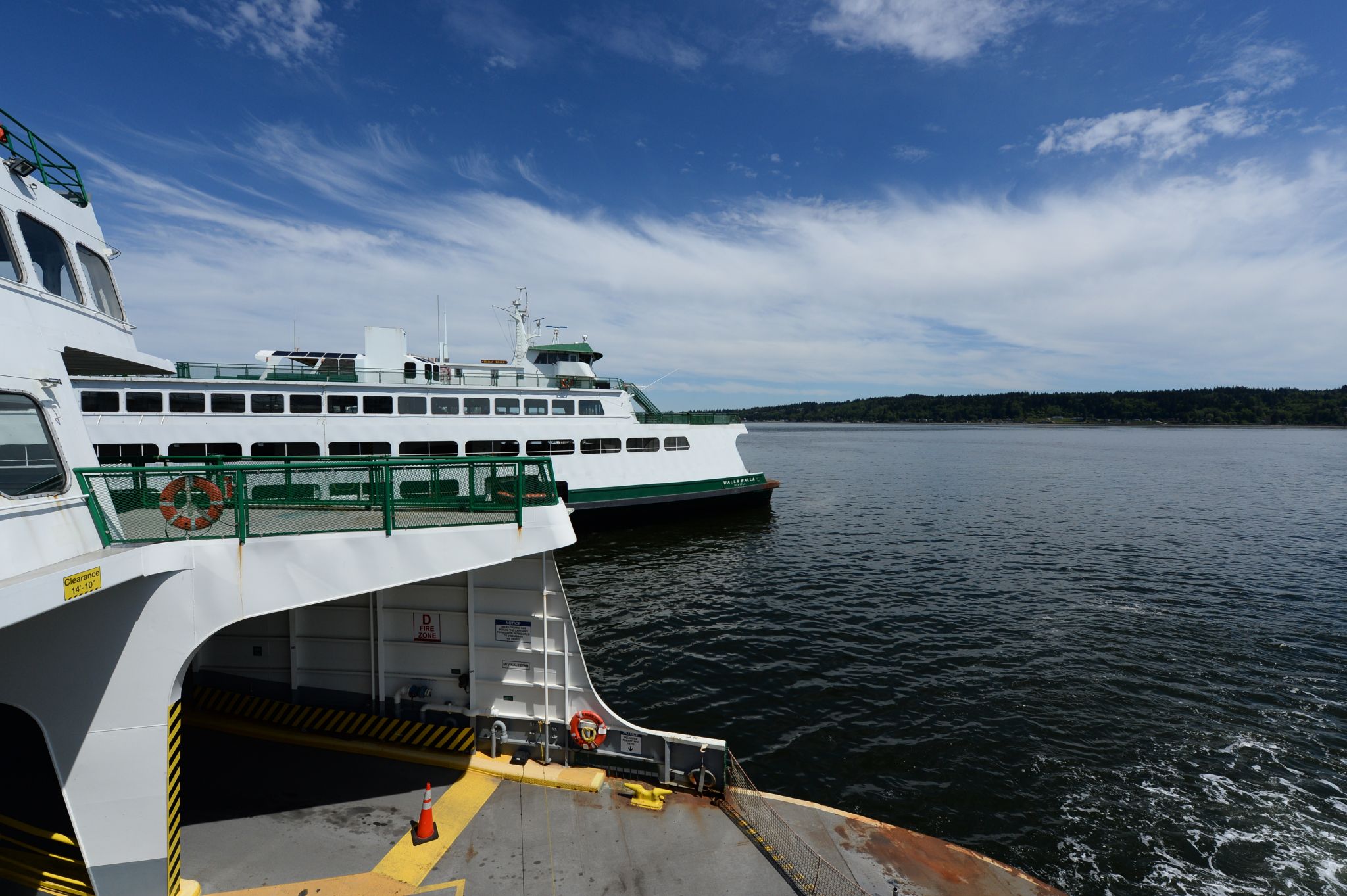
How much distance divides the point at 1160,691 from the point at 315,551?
1851cm

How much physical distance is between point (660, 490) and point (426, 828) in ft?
84.8

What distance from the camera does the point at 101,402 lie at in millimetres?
22609

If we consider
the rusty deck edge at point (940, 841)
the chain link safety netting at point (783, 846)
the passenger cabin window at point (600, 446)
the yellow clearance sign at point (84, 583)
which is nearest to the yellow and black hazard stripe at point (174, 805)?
the yellow clearance sign at point (84, 583)

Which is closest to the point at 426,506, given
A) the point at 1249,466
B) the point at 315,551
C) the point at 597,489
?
the point at 315,551

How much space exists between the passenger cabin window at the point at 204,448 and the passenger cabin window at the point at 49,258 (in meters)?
19.1

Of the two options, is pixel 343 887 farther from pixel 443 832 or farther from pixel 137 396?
pixel 137 396

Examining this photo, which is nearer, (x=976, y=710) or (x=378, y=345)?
(x=976, y=710)

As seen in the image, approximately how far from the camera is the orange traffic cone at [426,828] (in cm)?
730

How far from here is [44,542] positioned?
17.6 ft

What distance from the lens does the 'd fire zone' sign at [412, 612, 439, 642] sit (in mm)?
9406

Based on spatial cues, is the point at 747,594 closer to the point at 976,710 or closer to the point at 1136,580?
the point at 976,710

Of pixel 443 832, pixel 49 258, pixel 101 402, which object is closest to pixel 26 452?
pixel 49 258

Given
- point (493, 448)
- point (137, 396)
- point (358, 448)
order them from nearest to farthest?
1. point (137, 396)
2. point (358, 448)
3. point (493, 448)

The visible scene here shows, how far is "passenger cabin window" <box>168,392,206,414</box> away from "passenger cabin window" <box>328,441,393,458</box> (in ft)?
15.6
